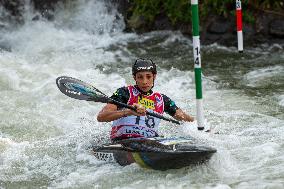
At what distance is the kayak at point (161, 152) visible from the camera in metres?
5.43

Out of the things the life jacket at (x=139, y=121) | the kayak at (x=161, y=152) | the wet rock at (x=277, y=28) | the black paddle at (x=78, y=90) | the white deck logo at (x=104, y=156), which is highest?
the wet rock at (x=277, y=28)

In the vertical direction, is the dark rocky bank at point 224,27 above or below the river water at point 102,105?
above

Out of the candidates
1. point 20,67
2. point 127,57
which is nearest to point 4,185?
point 20,67

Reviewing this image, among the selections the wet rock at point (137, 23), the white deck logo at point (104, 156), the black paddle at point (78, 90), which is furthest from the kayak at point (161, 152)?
the wet rock at point (137, 23)

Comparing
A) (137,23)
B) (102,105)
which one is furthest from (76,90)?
(137,23)

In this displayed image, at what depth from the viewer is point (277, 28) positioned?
11461mm

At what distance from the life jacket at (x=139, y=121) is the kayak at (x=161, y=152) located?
149 millimetres

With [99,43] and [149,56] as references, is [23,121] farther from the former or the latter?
[99,43]

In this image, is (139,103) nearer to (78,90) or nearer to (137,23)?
(78,90)

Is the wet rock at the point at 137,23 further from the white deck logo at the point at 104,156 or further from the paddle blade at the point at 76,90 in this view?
the white deck logo at the point at 104,156

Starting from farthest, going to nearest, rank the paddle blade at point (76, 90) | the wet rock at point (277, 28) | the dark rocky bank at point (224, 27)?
the dark rocky bank at point (224, 27) < the wet rock at point (277, 28) < the paddle blade at point (76, 90)

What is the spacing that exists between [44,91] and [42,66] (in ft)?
4.74

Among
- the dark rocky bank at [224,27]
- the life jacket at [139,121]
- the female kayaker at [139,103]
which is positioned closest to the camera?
the female kayaker at [139,103]

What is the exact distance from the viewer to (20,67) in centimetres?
1069
